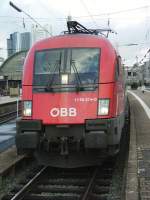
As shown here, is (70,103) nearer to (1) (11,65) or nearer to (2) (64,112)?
(2) (64,112)

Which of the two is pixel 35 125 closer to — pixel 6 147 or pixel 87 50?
pixel 87 50

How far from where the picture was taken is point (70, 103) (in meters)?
9.75

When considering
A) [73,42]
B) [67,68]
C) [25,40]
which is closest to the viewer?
[67,68]

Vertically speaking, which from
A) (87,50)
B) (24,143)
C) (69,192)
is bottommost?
(69,192)

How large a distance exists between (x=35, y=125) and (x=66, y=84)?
103cm

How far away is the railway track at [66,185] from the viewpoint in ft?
27.9

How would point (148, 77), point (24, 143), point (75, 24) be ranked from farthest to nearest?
point (148, 77) < point (75, 24) < point (24, 143)

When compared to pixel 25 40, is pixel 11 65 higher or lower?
lower

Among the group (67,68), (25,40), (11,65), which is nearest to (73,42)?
(67,68)

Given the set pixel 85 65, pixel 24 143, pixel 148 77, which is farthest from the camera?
pixel 148 77

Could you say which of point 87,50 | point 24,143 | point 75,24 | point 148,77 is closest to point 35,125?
point 24,143

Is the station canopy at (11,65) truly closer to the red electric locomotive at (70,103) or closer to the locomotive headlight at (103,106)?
the red electric locomotive at (70,103)

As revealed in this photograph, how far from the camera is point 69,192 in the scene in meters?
8.88

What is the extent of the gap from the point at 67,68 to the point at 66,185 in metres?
2.35
